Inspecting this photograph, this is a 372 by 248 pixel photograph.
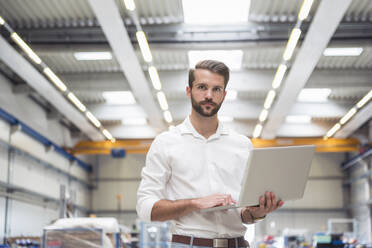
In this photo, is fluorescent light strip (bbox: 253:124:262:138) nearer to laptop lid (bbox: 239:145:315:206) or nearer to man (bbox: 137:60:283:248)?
man (bbox: 137:60:283:248)

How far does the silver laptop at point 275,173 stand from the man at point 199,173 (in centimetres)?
8

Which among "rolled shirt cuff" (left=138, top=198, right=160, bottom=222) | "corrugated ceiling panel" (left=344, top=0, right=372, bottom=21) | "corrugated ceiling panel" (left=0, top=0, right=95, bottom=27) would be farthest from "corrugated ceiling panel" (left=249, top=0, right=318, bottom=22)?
"rolled shirt cuff" (left=138, top=198, right=160, bottom=222)

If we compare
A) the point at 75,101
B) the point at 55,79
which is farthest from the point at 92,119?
the point at 55,79

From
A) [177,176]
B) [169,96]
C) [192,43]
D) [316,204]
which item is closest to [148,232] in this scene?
[169,96]

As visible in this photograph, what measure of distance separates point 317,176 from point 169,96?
1193 centimetres

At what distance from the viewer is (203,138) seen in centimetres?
252

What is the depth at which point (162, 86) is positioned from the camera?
Answer: 1600cm

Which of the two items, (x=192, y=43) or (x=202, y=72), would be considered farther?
(x=192, y=43)

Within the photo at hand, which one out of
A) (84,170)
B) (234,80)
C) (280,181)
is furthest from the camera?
(84,170)

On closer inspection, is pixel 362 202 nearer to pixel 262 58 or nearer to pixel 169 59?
pixel 262 58

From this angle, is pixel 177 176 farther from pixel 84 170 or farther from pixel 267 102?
pixel 84 170

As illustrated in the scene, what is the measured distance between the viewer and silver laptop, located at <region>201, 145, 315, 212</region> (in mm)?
2191

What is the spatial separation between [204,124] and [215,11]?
32.4 ft

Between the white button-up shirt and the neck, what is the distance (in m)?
0.02
